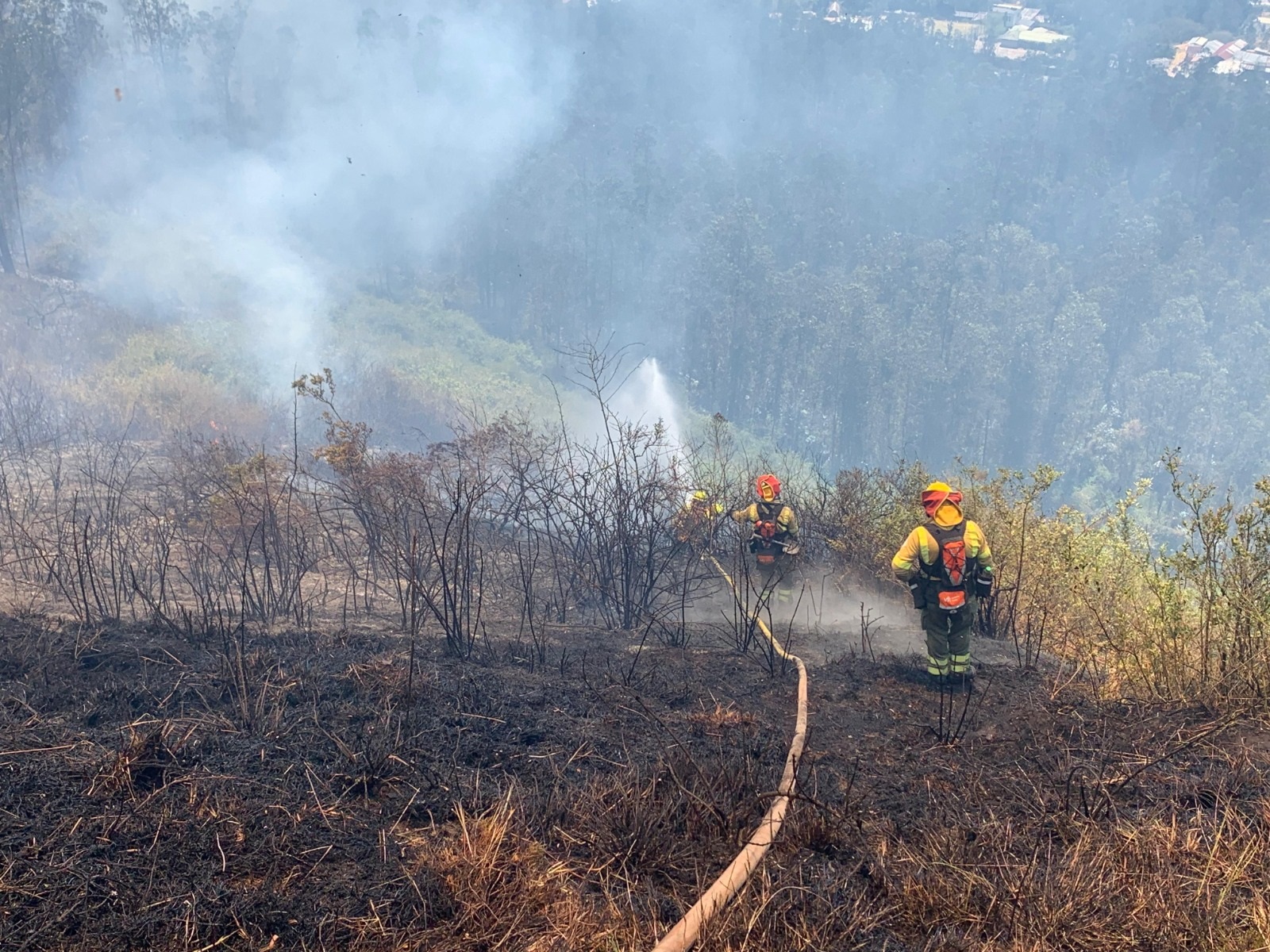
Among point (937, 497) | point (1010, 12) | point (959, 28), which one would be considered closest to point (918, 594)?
point (937, 497)

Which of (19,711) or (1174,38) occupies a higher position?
(1174,38)

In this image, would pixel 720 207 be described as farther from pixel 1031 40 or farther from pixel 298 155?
pixel 1031 40

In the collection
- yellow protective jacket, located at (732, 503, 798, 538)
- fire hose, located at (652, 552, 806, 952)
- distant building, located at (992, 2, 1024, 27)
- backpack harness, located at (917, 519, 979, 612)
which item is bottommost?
fire hose, located at (652, 552, 806, 952)

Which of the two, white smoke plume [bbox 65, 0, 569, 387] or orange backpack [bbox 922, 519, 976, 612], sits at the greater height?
white smoke plume [bbox 65, 0, 569, 387]

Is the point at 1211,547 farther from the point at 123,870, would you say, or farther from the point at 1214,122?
the point at 1214,122

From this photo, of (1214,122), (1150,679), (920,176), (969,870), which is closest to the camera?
(969,870)

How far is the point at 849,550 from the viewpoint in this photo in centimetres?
1150

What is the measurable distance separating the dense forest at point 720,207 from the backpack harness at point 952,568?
78.9 ft

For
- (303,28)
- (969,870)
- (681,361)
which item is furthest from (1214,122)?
(969,870)

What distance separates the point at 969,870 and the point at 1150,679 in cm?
339

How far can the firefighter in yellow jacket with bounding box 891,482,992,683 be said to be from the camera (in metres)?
7.12

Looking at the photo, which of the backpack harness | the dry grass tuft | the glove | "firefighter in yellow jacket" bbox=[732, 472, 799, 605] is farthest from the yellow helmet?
the dry grass tuft

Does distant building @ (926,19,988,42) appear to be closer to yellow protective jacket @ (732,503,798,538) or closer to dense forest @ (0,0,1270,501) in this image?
dense forest @ (0,0,1270,501)

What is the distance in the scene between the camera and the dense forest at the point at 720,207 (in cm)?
3484
